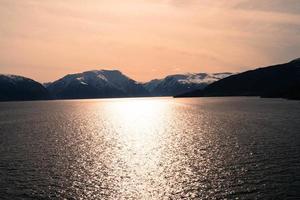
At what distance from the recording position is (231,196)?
43.5m

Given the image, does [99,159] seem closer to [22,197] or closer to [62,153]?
[62,153]

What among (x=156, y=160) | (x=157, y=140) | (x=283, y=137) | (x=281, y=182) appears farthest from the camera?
(x=157, y=140)

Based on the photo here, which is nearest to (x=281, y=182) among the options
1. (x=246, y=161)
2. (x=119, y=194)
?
(x=246, y=161)

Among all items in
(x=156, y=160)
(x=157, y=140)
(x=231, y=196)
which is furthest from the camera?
(x=157, y=140)

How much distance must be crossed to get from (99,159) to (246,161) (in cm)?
2863

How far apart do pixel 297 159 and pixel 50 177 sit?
1684 inches

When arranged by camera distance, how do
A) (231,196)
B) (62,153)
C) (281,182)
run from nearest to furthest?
1. (231,196)
2. (281,182)
3. (62,153)

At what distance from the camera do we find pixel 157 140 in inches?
3947

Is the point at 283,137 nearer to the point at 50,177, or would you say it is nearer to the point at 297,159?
the point at 297,159

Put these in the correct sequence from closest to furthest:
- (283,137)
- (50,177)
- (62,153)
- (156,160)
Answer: (50,177) → (156,160) → (62,153) → (283,137)

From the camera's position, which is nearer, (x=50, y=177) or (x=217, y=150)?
A: (x=50, y=177)

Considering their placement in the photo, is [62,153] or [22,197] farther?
[62,153]

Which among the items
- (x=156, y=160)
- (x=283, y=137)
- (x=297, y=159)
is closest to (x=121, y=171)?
(x=156, y=160)

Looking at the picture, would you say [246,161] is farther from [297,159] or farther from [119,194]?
[119,194]
